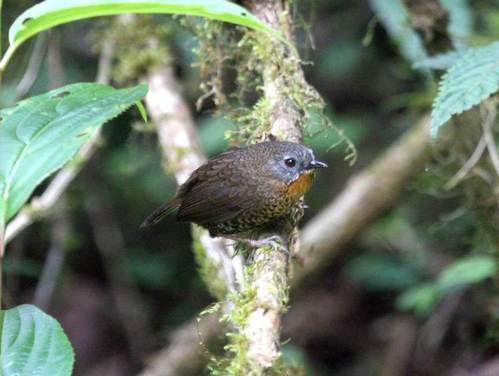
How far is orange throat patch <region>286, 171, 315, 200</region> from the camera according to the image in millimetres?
3156

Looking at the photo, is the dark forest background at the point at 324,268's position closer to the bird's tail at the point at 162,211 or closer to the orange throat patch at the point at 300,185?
the bird's tail at the point at 162,211

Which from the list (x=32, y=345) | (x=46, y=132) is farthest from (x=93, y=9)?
(x=32, y=345)

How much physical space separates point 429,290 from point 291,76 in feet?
6.77

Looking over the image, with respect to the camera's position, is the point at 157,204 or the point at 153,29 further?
the point at 157,204

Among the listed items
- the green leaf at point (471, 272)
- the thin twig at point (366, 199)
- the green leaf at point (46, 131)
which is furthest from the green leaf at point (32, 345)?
the thin twig at point (366, 199)

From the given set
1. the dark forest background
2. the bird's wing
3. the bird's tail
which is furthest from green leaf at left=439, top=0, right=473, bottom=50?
the bird's tail

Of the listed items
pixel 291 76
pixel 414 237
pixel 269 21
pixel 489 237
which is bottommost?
pixel 414 237

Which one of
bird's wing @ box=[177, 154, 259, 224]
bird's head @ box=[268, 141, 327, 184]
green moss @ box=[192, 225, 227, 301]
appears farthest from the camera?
green moss @ box=[192, 225, 227, 301]

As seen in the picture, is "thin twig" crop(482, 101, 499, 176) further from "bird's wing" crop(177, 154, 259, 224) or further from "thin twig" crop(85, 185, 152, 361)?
"thin twig" crop(85, 185, 152, 361)

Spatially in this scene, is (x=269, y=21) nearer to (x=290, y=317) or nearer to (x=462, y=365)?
(x=462, y=365)

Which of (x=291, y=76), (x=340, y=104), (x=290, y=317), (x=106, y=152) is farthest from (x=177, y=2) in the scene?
(x=340, y=104)

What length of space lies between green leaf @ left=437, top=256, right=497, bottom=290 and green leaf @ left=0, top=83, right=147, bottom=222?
8.30ft

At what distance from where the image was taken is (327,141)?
17.5 feet

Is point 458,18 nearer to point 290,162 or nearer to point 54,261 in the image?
point 290,162
